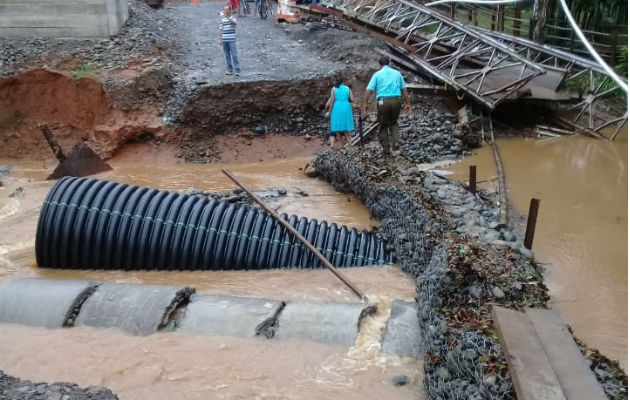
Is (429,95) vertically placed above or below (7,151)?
above

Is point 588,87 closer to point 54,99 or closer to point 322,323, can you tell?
point 322,323

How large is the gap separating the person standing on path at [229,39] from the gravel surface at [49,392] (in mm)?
10003

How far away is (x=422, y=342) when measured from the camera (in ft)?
15.1

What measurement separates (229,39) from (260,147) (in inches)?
99.1

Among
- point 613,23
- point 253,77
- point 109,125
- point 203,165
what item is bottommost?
point 203,165

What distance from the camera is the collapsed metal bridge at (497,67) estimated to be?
12.6 meters

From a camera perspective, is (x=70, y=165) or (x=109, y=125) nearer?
(x=70, y=165)

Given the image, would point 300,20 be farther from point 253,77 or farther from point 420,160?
point 420,160

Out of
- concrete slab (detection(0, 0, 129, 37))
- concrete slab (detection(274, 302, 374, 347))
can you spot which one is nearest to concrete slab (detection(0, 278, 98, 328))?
concrete slab (detection(274, 302, 374, 347))

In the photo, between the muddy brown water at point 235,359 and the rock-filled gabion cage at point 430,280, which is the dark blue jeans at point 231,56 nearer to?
the rock-filled gabion cage at point 430,280

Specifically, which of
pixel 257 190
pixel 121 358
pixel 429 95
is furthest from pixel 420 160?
pixel 121 358

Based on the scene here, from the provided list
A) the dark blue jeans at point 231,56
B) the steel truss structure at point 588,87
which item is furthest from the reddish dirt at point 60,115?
the steel truss structure at point 588,87

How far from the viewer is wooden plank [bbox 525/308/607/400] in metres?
3.22

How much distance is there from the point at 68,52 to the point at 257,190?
20.6 ft
